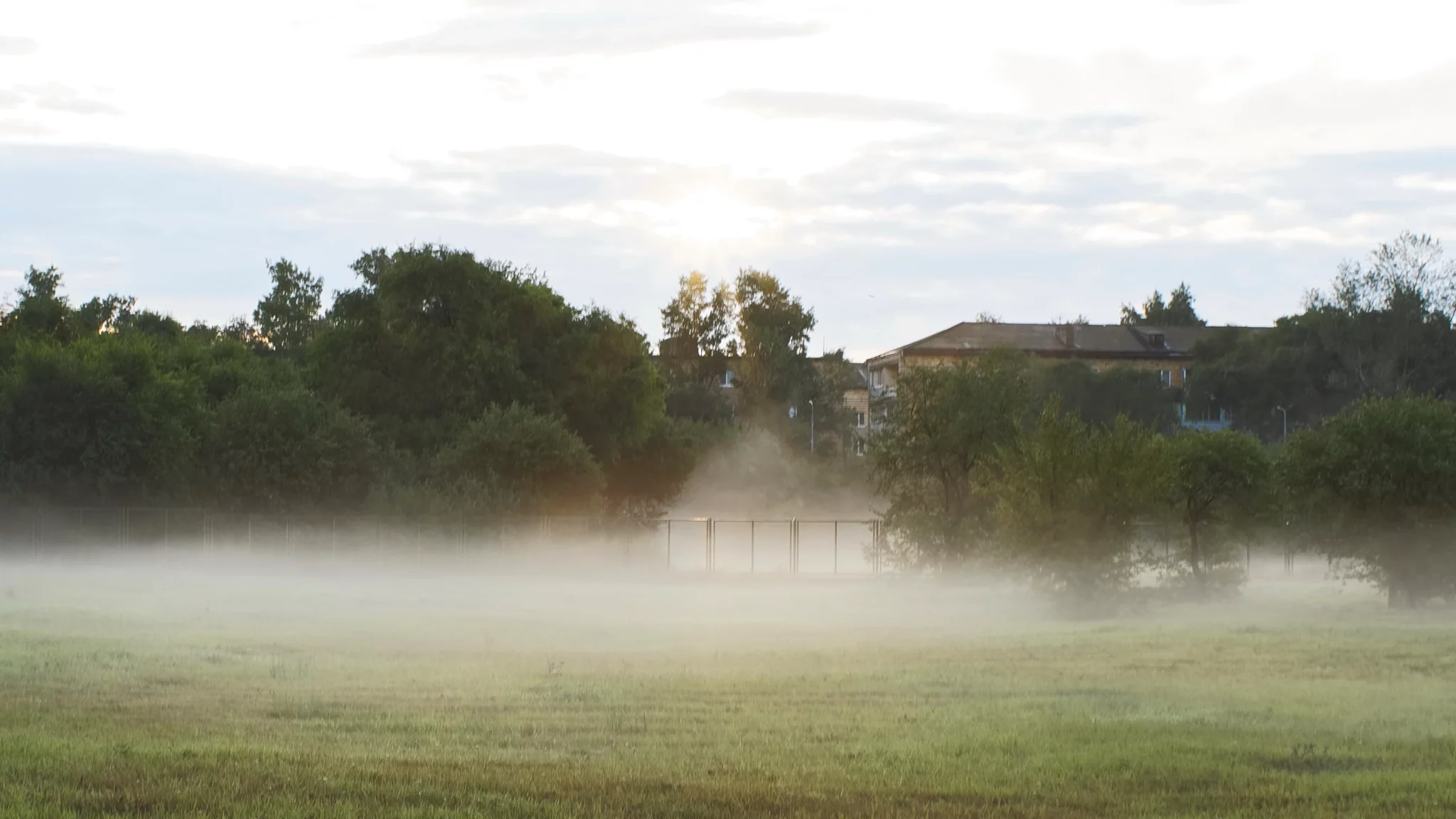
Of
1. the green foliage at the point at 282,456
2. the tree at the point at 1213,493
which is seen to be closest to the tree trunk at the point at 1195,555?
the tree at the point at 1213,493

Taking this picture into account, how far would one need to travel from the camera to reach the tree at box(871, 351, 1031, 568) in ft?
153

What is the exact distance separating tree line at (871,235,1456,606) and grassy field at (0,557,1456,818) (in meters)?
2.09

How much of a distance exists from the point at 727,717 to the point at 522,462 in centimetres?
4860

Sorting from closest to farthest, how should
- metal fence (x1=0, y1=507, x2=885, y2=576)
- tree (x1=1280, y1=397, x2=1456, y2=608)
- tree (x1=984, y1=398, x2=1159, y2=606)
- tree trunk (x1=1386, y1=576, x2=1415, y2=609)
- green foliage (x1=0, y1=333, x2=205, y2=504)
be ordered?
tree (x1=1280, y1=397, x2=1456, y2=608) → tree trunk (x1=1386, y1=576, x2=1415, y2=609) → tree (x1=984, y1=398, x2=1159, y2=606) → metal fence (x1=0, y1=507, x2=885, y2=576) → green foliage (x1=0, y1=333, x2=205, y2=504)

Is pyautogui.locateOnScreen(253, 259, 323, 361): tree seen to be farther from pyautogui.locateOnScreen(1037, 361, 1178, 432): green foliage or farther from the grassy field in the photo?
the grassy field

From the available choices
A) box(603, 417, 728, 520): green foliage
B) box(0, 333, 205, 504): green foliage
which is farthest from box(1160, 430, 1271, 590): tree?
box(603, 417, 728, 520): green foliage

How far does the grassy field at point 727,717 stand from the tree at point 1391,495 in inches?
63.5

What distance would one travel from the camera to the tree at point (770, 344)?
114 meters

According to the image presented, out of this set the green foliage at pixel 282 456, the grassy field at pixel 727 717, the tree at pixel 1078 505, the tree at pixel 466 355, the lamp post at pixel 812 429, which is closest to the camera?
the grassy field at pixel 727 717

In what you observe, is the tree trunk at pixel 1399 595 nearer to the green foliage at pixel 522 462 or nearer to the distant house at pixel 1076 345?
the green foliage at pixel 522 462

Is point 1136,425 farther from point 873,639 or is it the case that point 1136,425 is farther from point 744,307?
point 744,307

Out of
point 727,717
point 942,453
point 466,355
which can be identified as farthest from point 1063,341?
point 727,717

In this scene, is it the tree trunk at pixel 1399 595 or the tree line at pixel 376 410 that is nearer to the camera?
the tree trunk at pixel 1399 595

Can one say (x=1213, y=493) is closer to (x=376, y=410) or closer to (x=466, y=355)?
(x=466, y=355)
